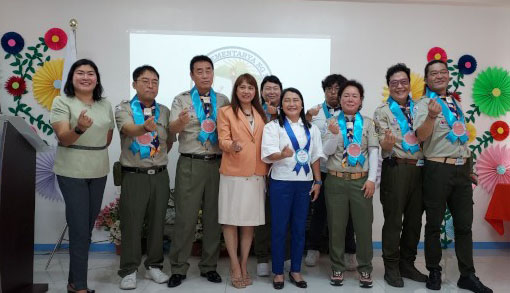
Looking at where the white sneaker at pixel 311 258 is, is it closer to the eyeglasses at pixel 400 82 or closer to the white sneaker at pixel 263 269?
the white sneaker at pixel 263 269

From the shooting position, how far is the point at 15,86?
4.02m

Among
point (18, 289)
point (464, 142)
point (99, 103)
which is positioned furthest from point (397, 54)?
point (18, 289)

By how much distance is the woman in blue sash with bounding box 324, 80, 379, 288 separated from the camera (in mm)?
2955

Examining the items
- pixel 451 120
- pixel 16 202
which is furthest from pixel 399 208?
pixel 16 202

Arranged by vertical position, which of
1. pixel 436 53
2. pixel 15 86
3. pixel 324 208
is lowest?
pixel 324 208

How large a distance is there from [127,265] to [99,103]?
1265 millimetres

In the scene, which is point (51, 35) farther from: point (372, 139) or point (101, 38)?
point (372, 139)

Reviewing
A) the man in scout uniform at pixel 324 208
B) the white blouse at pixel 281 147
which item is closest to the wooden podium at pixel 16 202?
the white blouse at pixel 281 147

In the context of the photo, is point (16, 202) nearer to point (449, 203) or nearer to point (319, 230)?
point (319, 230)

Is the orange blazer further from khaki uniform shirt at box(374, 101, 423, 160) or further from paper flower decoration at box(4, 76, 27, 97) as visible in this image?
paper flower decoration at box(4, 76, 27, 97)

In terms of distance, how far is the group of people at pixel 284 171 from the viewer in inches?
114

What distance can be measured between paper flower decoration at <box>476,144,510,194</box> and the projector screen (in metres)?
2.01

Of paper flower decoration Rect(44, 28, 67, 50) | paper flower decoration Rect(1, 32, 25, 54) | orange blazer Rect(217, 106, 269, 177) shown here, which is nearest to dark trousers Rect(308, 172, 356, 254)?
orange blazer Rect(217, 106, 269, 177)

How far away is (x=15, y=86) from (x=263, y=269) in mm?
3139
